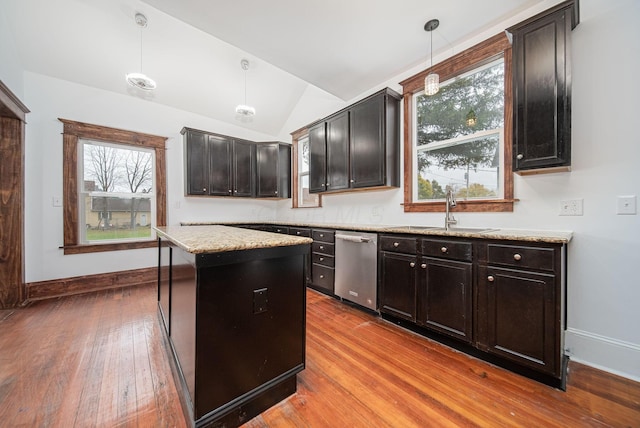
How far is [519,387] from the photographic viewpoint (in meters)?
1.54

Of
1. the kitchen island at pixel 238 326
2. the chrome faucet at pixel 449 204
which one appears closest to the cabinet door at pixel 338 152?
the chrome faucet at pixel 449 204

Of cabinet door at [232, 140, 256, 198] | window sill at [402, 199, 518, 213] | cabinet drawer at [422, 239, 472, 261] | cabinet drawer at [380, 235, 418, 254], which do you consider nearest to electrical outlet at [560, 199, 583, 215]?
window sill at [402, 199, 518, 213]

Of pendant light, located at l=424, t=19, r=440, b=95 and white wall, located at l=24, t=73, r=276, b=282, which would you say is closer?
pendant light, located at l=424, t=19, r=440, b=95

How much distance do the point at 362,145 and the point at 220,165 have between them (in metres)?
2.74

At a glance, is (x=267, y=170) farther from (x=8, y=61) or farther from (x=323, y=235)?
(x=8, y=61)

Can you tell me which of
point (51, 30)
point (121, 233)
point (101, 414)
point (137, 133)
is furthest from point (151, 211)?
point (101, 414)

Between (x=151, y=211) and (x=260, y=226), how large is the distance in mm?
1815

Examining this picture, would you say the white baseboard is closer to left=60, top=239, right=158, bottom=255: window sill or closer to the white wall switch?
the white wall switch

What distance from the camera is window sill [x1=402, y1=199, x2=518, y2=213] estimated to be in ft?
Answer: 7.09

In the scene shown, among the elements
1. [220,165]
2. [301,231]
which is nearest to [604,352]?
[301,231]

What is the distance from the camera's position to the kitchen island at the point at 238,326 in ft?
3.75

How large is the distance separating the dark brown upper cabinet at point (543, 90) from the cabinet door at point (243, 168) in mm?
4078

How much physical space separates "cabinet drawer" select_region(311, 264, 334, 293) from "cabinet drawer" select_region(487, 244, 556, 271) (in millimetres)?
1773

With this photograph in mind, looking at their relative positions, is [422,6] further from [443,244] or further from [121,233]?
[121,233]
